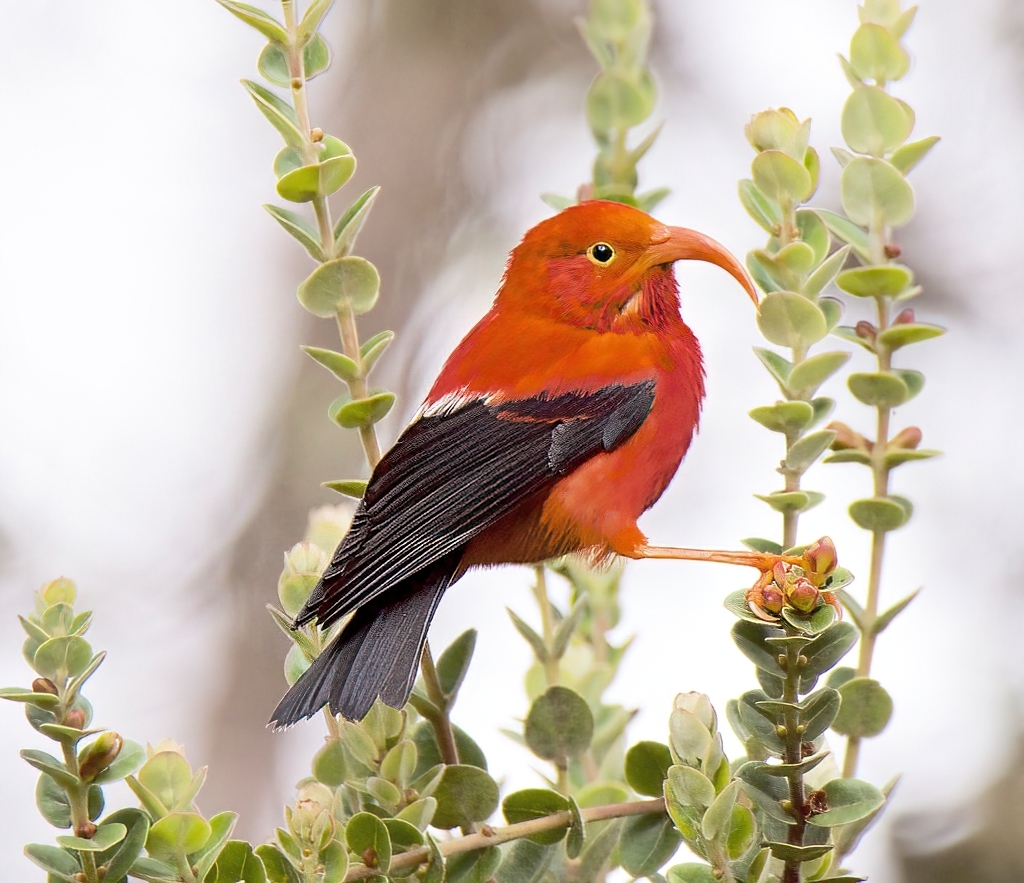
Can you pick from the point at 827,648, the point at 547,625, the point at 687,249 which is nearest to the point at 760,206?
the point at 687,249

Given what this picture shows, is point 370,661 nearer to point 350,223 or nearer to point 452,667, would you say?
point 452,667

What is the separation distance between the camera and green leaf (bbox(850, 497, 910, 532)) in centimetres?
158

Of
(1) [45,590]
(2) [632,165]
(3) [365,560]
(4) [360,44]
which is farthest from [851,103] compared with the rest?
(4) [360,44]

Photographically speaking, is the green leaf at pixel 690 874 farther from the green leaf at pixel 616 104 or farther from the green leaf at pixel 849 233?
the green leaf at pixel 616 104

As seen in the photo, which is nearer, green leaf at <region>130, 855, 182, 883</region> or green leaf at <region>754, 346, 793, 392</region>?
green leaf at <region>130, 855, 182, 883</region>

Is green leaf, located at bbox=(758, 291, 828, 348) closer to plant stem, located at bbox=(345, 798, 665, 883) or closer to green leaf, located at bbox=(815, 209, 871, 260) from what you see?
green leaf, located at bbox=(815, 209, 871, 260)

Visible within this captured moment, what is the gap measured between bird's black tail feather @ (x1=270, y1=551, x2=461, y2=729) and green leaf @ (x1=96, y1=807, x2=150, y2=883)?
248 millimetres

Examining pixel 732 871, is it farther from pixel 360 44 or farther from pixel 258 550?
pixel 360 44

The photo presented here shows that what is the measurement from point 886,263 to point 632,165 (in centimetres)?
63

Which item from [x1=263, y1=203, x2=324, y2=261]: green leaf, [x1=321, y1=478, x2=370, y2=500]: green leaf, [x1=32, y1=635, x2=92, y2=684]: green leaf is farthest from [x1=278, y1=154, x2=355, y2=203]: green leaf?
[x1=32, y1=635, x2=92, y2=684]: green leaf

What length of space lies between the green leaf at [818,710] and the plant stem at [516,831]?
0.24 meters

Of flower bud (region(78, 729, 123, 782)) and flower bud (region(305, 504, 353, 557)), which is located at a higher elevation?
flower bud (region(305, 504, 353, 557))

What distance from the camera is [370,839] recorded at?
4.62 ft

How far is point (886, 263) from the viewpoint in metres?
1.63
